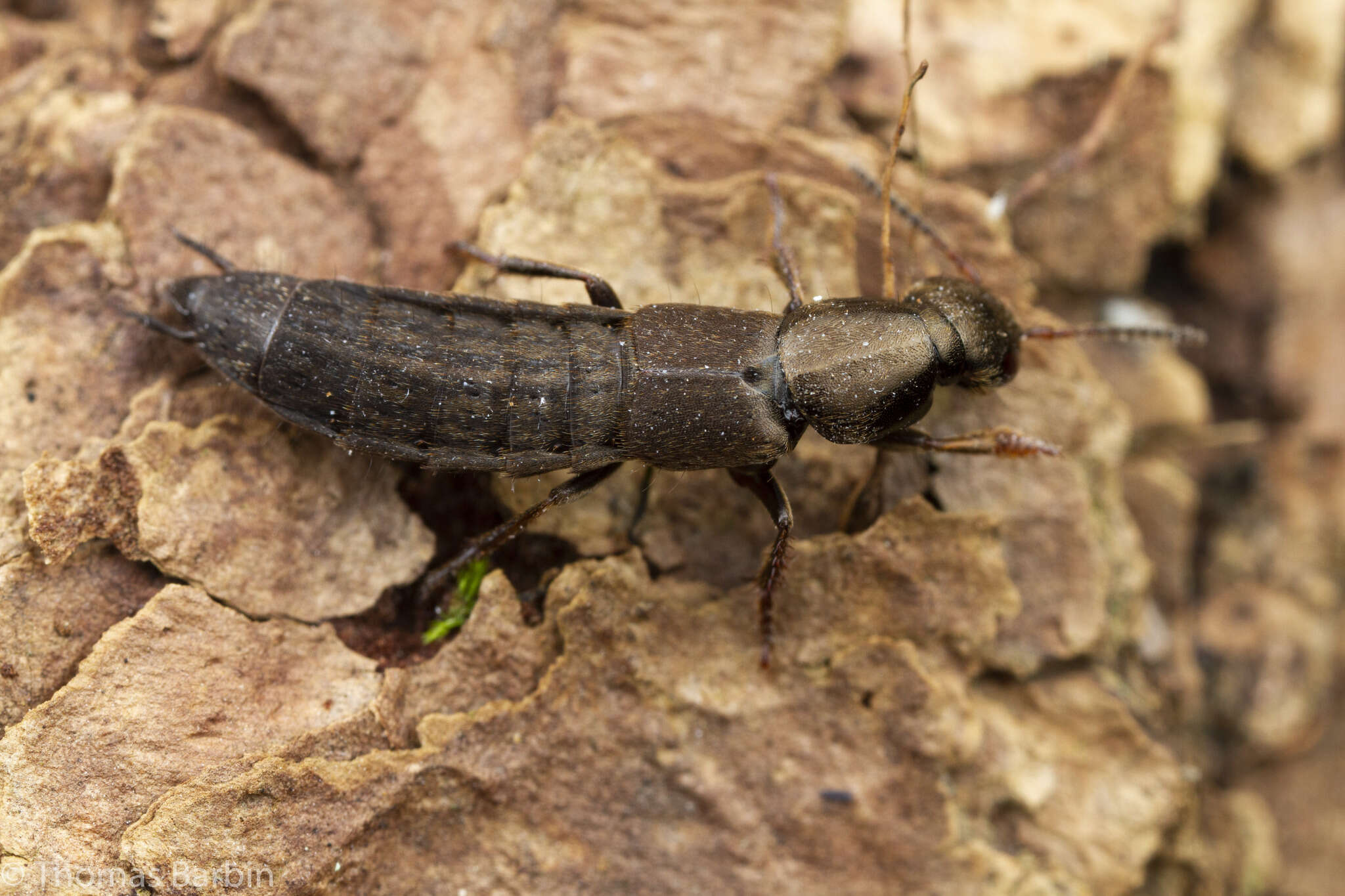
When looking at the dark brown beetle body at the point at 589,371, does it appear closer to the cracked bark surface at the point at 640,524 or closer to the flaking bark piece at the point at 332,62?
the cracked bark surface at the point at 640,524

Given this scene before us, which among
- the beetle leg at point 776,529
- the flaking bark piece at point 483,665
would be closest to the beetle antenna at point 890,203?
the beetle leg at point 776,529

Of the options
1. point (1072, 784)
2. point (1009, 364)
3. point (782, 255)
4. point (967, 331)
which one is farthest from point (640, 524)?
point (1072, 784)

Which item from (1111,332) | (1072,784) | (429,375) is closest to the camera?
(429,375)

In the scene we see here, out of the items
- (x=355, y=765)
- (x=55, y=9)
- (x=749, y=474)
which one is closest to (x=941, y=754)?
(x=749, y=474)

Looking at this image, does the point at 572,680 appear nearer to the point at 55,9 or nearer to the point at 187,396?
the point at 187,396

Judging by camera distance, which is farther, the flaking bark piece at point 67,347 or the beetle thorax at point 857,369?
the beetle thorax at point 857,369

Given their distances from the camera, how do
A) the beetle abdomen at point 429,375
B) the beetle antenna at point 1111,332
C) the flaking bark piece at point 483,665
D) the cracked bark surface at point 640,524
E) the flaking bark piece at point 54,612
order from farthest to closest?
the beetle antenna at point 1111,332 → the beetle abdomen at point 429,375 → the flaking bark piece at point 483,665 → the cracked bark surface at point 640,524 → the flaking bark piece at point 54,612

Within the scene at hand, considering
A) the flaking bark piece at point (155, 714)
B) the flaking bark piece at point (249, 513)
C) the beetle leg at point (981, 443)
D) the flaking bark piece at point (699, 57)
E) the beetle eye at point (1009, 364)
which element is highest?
the flaking bark piece at point (699, 57)

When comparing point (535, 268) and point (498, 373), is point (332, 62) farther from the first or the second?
point (498, 373)
